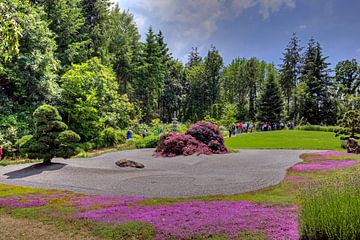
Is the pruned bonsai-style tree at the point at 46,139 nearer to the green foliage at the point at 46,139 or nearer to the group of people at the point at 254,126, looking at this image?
the green foliage at the point at 46,139

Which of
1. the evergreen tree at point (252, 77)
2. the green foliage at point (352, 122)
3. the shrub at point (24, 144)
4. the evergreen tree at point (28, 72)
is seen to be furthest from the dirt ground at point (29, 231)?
the evergreen tree at point (252, 77)

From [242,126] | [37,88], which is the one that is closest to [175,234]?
[37,88]

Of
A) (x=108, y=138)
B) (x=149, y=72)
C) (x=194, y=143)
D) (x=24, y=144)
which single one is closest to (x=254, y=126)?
(x=149, y=72)

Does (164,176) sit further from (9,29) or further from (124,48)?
(124,48)

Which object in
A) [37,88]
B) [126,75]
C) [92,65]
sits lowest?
[37,88]

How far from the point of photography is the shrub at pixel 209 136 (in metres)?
19.5

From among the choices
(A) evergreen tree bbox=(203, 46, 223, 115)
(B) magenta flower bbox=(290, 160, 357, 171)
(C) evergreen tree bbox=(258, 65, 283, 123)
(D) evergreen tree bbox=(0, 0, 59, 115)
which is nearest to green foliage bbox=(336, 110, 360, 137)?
(B) magenta flower bbox=(290, 160, 357, 171)

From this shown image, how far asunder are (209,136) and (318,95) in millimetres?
37588

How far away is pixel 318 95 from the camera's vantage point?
49.3m

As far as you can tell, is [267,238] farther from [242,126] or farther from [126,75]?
[126,75]

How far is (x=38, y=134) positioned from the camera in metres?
14.4

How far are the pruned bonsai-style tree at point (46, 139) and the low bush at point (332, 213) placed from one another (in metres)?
12.7

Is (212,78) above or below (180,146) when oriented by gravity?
above

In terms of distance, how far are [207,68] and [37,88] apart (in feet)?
131
